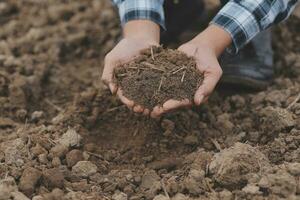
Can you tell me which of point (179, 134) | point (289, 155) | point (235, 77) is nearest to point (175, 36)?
point (235, 77)

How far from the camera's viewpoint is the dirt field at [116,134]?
5.54 ft

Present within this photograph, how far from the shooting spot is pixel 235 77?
2.23 metres

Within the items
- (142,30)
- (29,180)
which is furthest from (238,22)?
(29,180)

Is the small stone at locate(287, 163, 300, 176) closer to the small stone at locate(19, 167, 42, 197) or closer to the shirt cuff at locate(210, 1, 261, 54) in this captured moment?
the shirt cuff at locate(210, 1, 261, 54)

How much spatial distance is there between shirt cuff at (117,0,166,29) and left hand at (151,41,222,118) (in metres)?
0.21

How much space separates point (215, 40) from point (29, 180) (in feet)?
2.54

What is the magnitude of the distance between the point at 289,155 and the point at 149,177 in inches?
17.7

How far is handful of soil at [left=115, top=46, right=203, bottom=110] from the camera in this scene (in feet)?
5.98

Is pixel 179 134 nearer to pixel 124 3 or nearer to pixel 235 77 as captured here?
pixel 235 77

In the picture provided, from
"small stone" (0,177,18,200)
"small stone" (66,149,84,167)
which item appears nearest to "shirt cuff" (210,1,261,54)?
"small stone" (66,149,84,167)

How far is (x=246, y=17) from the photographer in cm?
197

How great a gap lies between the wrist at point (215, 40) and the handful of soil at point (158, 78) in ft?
0.28

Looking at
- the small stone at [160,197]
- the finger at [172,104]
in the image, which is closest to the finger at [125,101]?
the finger at [172,104]

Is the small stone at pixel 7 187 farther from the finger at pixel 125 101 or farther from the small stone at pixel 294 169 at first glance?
the small stone at pixel 294 169
